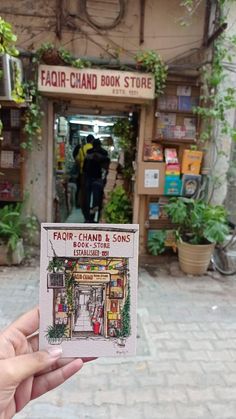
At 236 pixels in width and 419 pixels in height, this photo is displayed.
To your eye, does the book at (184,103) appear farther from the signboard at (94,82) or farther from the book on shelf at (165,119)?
the signboard at (94,82)

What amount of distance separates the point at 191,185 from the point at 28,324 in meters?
3.92

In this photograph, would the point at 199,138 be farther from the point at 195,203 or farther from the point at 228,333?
the point at 228,333

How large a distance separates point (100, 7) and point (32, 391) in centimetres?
470

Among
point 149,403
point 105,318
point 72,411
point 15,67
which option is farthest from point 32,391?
point 15,67

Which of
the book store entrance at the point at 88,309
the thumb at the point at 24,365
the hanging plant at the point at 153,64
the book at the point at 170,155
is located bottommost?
the thumb at the point at 24,365

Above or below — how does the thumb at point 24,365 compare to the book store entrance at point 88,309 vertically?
below

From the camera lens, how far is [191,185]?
4.74 m

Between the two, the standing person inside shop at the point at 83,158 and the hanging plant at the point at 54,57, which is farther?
the standing person inside shop at the point at 83,158

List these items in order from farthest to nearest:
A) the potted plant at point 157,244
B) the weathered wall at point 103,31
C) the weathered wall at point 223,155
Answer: the potted plant at point 157,244
the weathered wall at point 223,155
the weathered wall at point 103,31

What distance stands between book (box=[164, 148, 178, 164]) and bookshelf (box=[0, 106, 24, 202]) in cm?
197

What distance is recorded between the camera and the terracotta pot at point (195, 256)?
4363 millimetres

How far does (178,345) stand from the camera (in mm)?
2922

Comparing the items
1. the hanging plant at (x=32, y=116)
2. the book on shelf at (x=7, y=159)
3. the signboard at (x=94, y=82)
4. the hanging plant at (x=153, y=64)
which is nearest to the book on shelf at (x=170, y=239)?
the signboard at (x=94, y=82)

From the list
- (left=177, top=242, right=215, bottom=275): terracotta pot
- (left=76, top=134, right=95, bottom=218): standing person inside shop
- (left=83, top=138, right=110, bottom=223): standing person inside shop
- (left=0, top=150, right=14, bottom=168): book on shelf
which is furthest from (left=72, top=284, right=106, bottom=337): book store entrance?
(left=76, top=134, right=95, bottom=218): standing person inside shop
